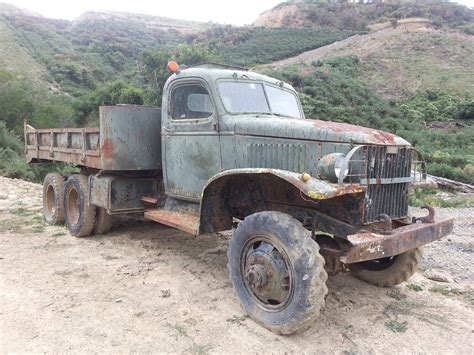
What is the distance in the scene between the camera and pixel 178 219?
16.1 feet

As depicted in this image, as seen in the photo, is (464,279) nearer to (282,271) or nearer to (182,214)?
(282,271)

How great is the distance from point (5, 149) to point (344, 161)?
15.4 meters

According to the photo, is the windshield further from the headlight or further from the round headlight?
the round headlight

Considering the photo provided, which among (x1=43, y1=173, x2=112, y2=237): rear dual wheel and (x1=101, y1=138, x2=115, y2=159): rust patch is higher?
(x1=101, y1=138, x2=115, y2=159): rust patch

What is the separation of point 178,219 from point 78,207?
233 cm

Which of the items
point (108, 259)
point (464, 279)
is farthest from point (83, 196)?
point (464, 279)

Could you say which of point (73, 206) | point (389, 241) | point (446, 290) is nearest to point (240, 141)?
point (389, 241)

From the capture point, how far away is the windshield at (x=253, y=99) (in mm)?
4664

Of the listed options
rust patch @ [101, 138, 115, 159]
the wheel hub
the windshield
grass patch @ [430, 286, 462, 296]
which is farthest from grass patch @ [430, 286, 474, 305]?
rust patch @ [101, 138, 115, 159]

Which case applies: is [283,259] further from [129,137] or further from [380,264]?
[129,137]

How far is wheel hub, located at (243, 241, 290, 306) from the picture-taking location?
11.6 ft

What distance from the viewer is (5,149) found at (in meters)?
15.9

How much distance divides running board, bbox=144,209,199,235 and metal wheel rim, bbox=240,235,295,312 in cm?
78

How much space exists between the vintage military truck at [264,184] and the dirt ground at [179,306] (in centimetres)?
29
